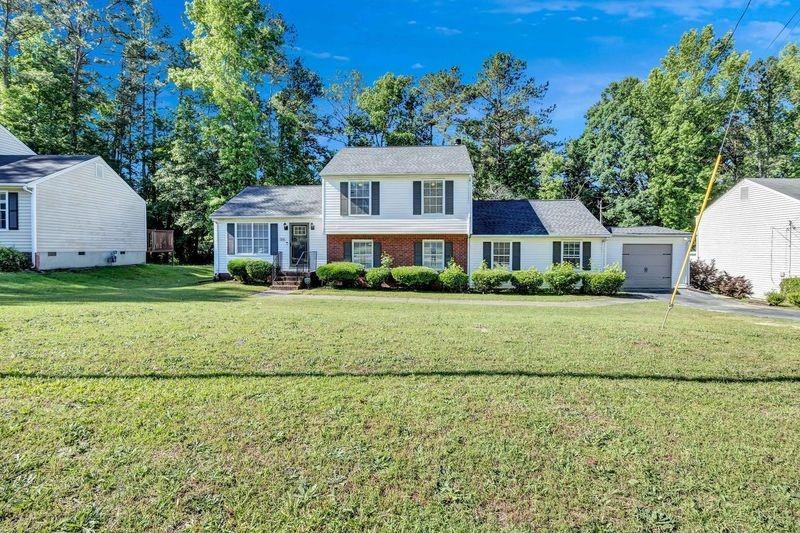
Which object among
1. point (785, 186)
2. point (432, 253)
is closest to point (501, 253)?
point (432, 253)

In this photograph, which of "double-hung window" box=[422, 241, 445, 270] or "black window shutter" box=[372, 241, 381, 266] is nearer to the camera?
"double-hung window" box=[422, 241, 445, 270]

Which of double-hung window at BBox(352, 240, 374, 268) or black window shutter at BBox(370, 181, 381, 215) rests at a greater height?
black window shutter at BBox(370, 181, 381, 215)

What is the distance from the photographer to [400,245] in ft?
61.0

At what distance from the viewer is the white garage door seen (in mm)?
19453

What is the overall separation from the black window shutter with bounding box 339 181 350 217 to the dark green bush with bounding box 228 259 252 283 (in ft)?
15.6

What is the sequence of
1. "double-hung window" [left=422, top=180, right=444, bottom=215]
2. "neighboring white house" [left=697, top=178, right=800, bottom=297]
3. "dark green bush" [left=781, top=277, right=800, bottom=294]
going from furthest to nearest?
"double-hung window" [left=422, top=180, right=444, bottom=215], "neighboring white house" [left=697, top=178, right=800, bottom=297], "dark green bush" [left=781, top=277, right=800, bottom=294]

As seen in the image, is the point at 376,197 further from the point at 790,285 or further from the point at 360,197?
the point at 790,285

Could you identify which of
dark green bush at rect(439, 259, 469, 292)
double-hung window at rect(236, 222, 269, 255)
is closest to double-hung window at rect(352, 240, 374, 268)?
dark green bush at rect(439, 259, 469, 292)

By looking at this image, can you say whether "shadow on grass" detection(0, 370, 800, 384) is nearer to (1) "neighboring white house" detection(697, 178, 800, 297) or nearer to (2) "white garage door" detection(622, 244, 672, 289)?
(2) "white garage door" detection(622, 244, 672, 289)

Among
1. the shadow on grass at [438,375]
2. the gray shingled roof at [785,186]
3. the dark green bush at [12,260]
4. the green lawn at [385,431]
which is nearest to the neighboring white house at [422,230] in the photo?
the gray shingled roof at [785,186]

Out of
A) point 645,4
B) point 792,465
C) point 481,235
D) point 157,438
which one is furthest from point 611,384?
point 481,235

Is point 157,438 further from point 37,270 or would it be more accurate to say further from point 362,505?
point 37,270

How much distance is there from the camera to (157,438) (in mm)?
3689

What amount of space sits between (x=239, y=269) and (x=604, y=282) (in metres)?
15.5
